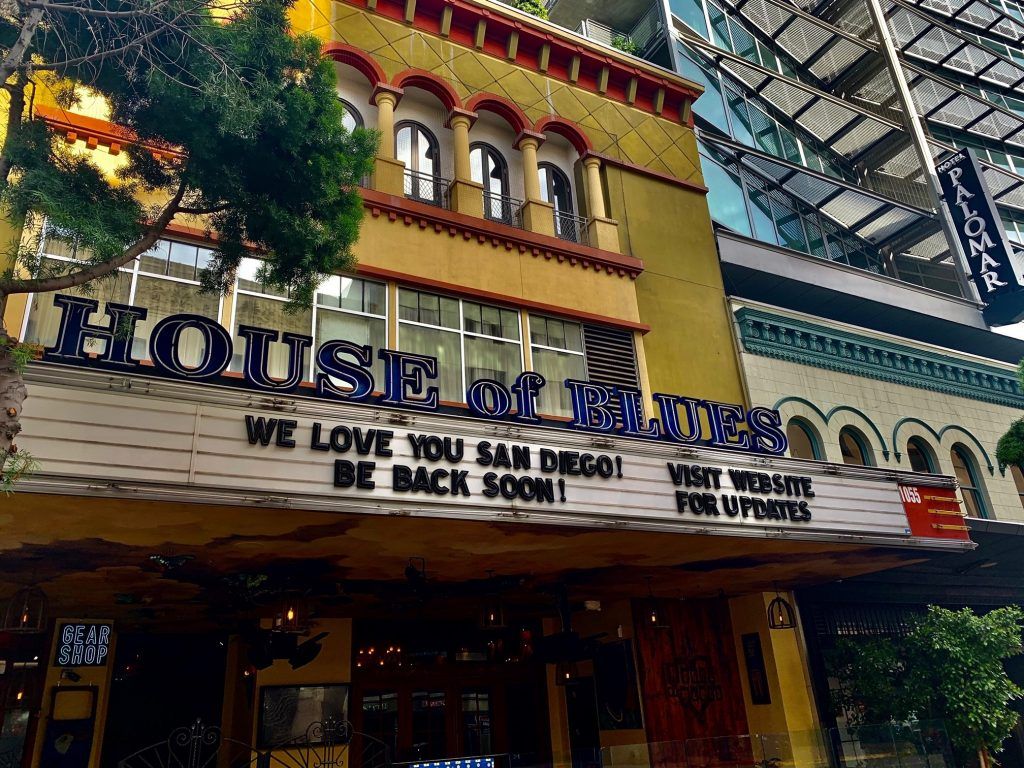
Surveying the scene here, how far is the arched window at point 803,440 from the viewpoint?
18.0 meters

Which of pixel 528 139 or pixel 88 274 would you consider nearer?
pixel 88 274

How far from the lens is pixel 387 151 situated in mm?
16109

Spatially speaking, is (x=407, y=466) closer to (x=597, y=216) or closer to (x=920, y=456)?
(x=597, y=216)

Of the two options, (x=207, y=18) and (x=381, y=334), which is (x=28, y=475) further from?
(x=381, y=334)

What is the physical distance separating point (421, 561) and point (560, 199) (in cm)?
983

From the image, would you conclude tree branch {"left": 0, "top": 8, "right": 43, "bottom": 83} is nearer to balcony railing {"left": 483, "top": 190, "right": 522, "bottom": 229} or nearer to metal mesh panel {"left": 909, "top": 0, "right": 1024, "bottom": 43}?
balcony railing {"left": 483, "top": 190, "right": 522, "bottom": 229}

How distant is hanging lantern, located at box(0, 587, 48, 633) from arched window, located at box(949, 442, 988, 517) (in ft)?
65.1

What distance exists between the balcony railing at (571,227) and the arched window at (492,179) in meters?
1.11

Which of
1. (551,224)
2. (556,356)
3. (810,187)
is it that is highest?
(810,187)

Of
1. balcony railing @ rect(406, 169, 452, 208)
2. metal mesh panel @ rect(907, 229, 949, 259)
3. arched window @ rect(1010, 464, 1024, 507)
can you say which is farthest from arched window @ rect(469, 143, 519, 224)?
arched window @ rect(1010, 464, 1024, 507)

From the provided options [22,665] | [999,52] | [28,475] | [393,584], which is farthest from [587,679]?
[999,52]

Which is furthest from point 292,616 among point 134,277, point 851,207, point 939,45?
point 939,45

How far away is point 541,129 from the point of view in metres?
18.3

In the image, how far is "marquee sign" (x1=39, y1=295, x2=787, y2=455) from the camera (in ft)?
31.0
